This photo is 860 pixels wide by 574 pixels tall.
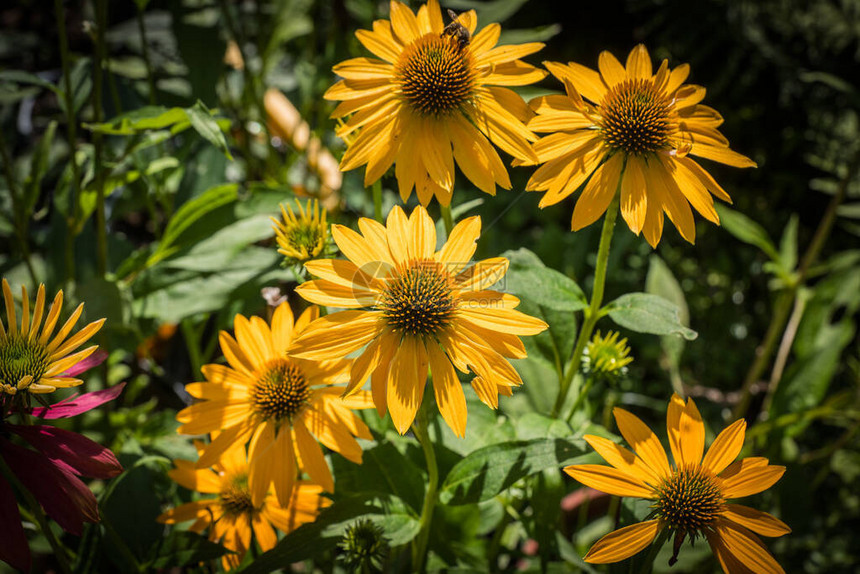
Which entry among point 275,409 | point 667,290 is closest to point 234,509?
point 275,409

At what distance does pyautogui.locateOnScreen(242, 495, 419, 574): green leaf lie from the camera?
55 centimetres

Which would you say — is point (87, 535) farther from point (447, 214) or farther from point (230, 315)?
point (447, 214)

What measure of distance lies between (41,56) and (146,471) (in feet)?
3.67

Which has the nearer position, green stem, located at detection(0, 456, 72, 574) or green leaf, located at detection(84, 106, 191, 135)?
green stem, located at detection(0, 456, 72, 574)

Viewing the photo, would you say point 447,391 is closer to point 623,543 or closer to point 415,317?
point 415,317

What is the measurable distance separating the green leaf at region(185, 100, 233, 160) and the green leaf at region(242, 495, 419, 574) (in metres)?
0.35

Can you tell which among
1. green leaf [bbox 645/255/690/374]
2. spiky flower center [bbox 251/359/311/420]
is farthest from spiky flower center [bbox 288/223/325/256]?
green leaf [bbox 645/255/690/374]

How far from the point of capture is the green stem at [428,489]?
0.54 m

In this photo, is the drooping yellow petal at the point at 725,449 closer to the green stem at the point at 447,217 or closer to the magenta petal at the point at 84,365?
the green stem at the point at 447,217

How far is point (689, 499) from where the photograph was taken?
1.69 feet

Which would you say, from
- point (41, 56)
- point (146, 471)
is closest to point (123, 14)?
point (41, 56)

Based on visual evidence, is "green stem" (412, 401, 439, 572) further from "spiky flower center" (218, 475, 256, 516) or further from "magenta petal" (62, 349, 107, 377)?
"magenta petal" (62, 349, 107, 377)

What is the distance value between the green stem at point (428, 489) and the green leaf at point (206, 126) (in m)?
0.30

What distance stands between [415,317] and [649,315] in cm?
24
